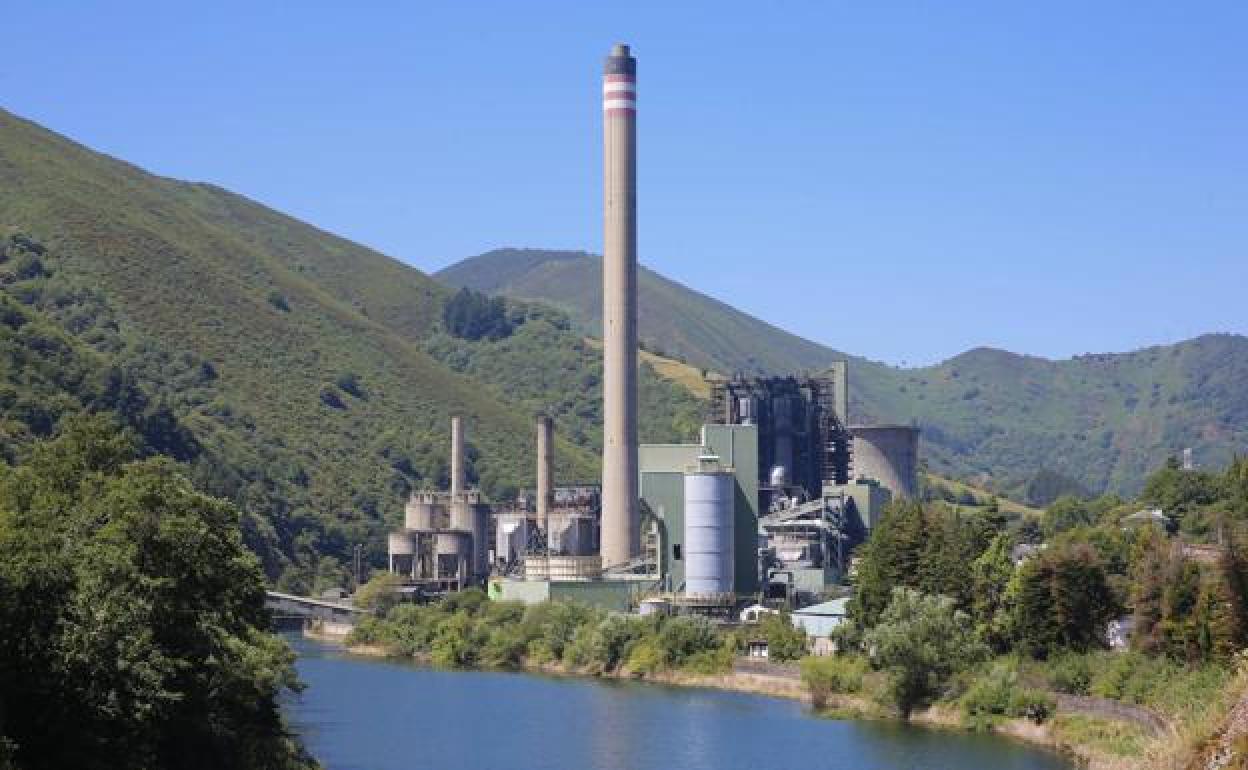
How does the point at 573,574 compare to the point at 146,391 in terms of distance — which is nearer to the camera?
the point at 573,574

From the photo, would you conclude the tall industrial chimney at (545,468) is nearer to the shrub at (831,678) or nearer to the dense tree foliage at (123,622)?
the shrub at (831,678)

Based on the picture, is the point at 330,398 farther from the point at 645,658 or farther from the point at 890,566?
the point at 890,566

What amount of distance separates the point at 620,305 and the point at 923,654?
49.7 metres

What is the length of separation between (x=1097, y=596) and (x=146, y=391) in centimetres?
10629

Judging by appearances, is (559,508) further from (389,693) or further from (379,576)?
(389,693)

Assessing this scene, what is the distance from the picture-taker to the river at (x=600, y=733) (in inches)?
2360

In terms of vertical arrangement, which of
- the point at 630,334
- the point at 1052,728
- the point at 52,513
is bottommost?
the point at 1052,728

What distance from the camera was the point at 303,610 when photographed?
133 m

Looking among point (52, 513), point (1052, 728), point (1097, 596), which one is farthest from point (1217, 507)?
point (52, 513)

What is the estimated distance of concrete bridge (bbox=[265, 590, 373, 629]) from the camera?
13088cm

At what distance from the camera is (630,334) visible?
117688 millimetres

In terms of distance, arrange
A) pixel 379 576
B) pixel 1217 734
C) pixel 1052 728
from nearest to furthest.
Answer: pixel 1217 734, pixel 1052 728, pixel 379 576

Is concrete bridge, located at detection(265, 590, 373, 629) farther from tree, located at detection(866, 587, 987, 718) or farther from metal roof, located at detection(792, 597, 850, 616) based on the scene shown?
tree, located at detection(866, 587, 987, 718)

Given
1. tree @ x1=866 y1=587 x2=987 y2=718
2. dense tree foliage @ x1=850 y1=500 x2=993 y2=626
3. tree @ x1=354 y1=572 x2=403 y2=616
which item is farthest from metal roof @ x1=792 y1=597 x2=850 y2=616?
tree @ x1=354 y1=572 x2=403 y2=616
